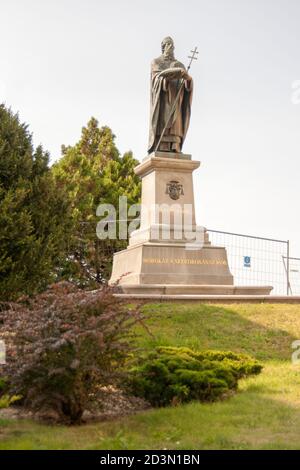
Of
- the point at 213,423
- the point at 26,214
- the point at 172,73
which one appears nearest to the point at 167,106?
the point at 172,73

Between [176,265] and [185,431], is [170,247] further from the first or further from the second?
[185,431]

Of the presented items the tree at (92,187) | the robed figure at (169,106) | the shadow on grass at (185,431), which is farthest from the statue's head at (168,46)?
the shadow on grass at (185,431)

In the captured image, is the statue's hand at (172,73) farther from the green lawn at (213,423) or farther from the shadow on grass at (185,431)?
the shadow on grass at (185,431)

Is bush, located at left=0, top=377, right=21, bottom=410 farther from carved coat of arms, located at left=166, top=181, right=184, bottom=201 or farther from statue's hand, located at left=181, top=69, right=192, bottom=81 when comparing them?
statue's hand, located at left=181, top=69, right=192, bottom=81

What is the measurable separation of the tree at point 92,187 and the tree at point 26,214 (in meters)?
10.2

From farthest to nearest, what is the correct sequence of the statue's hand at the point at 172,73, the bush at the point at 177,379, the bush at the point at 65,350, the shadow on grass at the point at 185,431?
the statue's hand at the point at 172,73
the bush at the point at 177,379
the bush at the point at 65,350
the shadow on grass at the point at 185,431

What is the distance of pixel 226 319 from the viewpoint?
12914 millimetres

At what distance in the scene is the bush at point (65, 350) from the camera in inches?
275

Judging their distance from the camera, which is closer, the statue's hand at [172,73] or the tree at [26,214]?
the tree at [26,214]

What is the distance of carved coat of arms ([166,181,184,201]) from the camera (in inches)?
696

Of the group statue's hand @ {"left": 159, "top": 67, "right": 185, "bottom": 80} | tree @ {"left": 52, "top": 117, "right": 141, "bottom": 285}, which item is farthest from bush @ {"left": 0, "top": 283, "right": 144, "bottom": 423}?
tree @ {"left": 52, "top": 117, "right": 141, "bottom": 285}

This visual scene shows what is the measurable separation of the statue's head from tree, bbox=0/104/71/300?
4956mm

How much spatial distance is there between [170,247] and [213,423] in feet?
31.0

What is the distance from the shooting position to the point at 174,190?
17.7m
